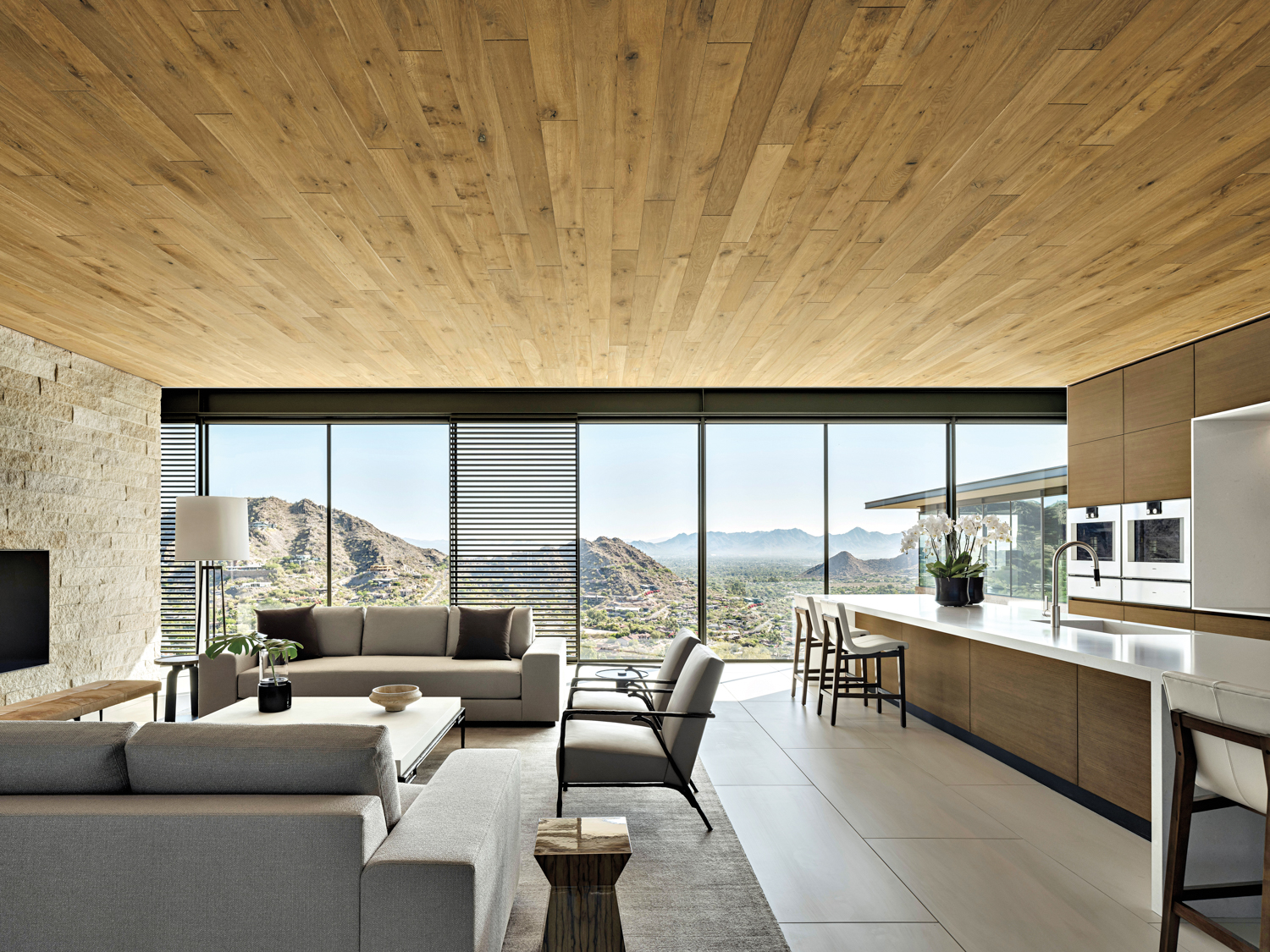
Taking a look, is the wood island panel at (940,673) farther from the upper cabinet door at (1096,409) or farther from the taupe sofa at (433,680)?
the taupe sofa at (433,680)

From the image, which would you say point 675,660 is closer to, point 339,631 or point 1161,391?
point 339,631

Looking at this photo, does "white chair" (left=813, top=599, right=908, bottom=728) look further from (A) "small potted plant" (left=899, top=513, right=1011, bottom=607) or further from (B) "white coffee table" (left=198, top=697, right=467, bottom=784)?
(B) "white coffee table" (left=198, top=697, right=467, bottom=784)

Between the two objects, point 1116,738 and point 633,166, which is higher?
point 633,166

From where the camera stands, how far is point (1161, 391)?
199 inches

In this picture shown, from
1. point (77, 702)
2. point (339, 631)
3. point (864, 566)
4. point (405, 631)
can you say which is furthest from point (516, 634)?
point (864, 566)

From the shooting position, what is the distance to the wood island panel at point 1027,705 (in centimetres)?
364

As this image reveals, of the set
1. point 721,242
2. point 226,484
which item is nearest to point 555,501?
point 226,484

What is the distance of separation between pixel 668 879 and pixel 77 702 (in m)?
3.71

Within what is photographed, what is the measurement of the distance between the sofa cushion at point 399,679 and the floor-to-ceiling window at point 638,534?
213cm

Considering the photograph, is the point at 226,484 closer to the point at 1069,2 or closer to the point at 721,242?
the point at 721,242

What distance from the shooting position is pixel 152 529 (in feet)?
20.7

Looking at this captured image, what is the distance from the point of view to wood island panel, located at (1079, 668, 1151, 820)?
314 centimetres

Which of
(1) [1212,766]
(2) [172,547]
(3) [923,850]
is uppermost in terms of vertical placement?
(2) [172,547]

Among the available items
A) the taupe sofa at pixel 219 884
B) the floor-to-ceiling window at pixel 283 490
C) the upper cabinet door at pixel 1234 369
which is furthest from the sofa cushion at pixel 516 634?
the upper cabinet door at pixel 1234 369
